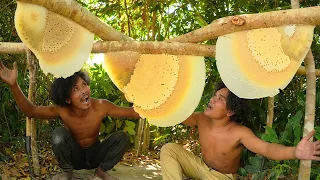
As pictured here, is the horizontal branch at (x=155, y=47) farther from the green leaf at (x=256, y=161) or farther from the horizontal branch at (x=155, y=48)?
the green leaf at (x=256, y=161)

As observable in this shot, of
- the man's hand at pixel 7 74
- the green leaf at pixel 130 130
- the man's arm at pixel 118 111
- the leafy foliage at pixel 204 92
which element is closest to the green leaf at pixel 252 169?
the leafy foliage at pixel 204 92

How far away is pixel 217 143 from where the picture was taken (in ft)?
9.25

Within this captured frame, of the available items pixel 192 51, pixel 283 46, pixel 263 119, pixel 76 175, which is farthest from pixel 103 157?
pixel 283 46

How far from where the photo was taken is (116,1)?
4500 millimetres

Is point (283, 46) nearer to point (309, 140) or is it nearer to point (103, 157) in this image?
point (309, 140)

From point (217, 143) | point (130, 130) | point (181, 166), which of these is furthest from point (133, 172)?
point (217, 143)

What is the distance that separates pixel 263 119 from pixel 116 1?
6.73 feet

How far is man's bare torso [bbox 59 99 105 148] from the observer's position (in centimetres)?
314

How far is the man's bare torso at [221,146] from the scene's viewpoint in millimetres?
2777

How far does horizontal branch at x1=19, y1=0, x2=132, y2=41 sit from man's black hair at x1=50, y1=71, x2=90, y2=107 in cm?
96

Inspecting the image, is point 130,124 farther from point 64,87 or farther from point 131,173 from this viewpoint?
point 64,87

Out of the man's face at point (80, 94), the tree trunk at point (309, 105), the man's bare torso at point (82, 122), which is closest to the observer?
the tree trunk at point (309, 105)

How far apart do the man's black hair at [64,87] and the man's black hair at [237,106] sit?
96cm

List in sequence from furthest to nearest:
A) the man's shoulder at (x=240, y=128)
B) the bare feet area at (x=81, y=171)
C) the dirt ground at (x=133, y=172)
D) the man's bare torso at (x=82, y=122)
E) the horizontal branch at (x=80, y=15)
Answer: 1. the dirt ground at (x=133, y=172)
2. the bare feet area at (x=81, y=171)
3. the man's bare torso at (x=82, y=122)
4. the man's shoulder at (x=240, y=128)
5. the horizontal branch at (x=80, y=15)
